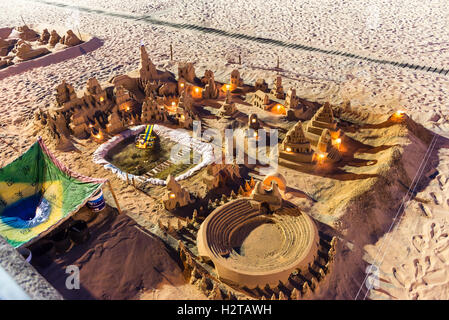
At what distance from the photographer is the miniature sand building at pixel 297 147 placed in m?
19.6

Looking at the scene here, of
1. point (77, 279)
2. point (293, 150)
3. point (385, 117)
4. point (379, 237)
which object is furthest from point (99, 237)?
point (385, 117)

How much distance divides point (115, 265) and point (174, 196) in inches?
177

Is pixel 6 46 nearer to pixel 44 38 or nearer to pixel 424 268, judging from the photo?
pixel 44 38

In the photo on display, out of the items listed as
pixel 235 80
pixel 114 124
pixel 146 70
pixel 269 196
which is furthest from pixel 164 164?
pixel 235 80

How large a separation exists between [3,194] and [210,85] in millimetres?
17266

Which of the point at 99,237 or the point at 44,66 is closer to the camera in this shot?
the point at 99,237

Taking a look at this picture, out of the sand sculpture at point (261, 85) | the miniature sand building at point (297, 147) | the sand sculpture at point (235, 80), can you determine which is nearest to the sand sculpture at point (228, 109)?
the sand sculpture at point (235, 80)

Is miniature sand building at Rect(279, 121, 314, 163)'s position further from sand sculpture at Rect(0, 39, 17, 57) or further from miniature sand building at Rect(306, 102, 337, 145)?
sand sculpture at Rect(0, 39, 17, 57)

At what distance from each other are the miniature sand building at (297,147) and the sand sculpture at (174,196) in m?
6.85

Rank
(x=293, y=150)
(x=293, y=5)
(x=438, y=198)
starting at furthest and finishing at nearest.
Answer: (x=293, y=5) < (x=293, y=150) < (x=438, y=198)

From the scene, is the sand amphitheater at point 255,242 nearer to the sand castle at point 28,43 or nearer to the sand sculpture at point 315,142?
the sand sculpture at point 315,142

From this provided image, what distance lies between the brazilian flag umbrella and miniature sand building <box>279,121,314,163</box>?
10918 millimetres
